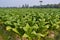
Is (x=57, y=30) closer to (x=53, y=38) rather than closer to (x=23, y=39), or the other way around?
(x=53, y=38)

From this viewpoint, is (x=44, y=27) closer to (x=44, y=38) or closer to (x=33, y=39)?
(x=44, y=38)

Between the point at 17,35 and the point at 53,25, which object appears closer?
the point at 17,35

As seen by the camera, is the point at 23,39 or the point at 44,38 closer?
the point at 23,39

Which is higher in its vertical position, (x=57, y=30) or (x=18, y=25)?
(x=18, y=25)

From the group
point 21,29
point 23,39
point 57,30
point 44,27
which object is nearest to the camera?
point 23,39

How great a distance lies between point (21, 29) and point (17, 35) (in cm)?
29

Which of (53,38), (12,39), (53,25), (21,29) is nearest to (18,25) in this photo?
(21,29)

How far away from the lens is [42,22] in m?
7.79

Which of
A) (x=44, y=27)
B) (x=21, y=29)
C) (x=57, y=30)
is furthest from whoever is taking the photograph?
(x=57, y=30)

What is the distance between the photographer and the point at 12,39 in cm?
652

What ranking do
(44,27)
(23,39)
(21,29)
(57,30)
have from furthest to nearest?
(57,30) < (44,27) < (21,29) < (23,39)

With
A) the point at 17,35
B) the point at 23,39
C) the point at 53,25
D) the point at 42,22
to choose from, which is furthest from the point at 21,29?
the point at 53,25

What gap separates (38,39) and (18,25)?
Answer: 3.63 feet

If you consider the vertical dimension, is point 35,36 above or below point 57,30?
above
